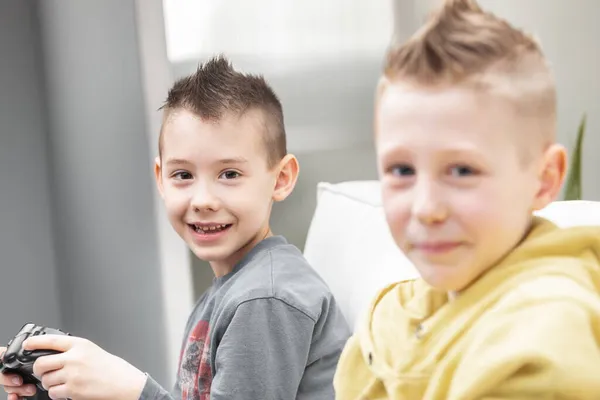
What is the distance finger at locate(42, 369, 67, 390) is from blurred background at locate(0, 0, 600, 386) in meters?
0.95

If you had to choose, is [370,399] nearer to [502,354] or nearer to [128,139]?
[502,354]

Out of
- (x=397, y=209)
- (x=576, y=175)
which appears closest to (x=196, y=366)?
(x=397, y=209)

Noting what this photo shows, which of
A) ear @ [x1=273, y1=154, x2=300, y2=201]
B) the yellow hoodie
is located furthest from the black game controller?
the yellow hoodie

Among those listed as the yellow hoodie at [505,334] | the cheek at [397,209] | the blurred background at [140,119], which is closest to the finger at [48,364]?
the yellow hoodie at [505,334]

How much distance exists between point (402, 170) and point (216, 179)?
55 cm

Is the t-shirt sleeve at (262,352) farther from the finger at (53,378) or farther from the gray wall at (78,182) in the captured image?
the gray wall at (78,182)

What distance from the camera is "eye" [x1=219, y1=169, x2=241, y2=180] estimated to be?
1116 mm

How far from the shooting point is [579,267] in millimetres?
590

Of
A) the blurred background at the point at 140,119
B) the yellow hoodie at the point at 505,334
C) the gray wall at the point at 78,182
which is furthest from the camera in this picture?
the gray wall at the point at 78,182

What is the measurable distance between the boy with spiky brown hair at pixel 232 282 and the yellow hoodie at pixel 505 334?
33 centimetres

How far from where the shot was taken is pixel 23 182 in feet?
7.23

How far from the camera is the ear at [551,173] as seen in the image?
59cm

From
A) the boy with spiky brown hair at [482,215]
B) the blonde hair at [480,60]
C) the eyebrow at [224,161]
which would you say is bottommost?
the eyebrow at [224,161]

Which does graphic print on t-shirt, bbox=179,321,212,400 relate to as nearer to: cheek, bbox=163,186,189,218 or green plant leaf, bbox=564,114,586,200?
cheek, bbox=163,186,189,218
